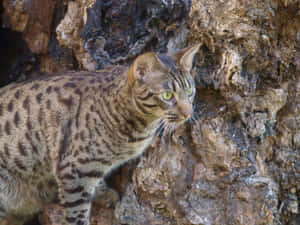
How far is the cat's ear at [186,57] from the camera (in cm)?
270

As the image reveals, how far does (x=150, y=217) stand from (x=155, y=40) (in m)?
1.63

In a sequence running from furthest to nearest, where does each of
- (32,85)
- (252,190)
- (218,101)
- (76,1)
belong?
(76,1) < (32,85) < (218,101) < (252,190)

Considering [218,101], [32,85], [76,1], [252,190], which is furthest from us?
[76,1]

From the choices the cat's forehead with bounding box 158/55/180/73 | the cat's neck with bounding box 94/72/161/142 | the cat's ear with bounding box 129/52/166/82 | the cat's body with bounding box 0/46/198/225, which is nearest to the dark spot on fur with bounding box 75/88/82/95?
the cat's body with bounding box 0/46/198/225

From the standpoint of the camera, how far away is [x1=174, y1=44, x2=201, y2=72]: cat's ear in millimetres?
2699

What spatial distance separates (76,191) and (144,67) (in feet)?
3.98

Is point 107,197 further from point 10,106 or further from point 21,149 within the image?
point 10,106

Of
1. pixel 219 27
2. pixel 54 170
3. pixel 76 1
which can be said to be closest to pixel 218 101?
pixel 219 27

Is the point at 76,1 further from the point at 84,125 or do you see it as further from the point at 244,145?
the point at 244,145

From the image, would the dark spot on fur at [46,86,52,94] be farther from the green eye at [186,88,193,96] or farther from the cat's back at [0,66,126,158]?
the green eye at [186,88,193,96]

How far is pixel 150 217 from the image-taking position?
2.97 meters

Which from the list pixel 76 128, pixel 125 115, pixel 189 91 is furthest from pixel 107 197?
pixel 189 91

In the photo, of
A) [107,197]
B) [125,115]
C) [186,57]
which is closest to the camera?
[186,57]

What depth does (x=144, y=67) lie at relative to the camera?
2.68 meters
